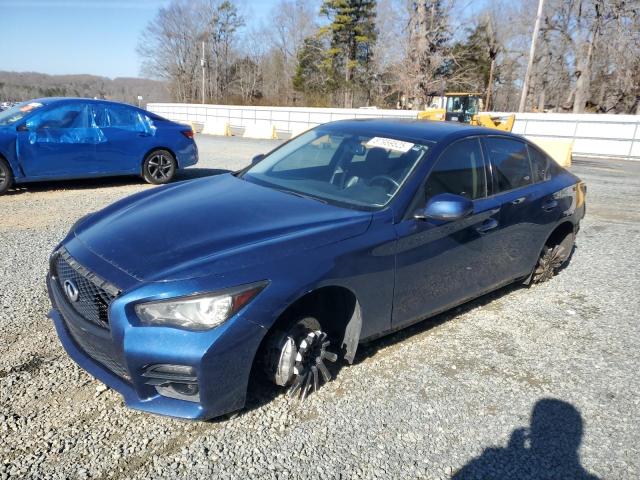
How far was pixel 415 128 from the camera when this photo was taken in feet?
12.0

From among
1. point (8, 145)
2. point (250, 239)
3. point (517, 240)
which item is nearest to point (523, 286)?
point (517, 240)

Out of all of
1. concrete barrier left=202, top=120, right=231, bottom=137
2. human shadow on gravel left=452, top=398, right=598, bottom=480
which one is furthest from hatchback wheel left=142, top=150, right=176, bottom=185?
concrete barrier left=202, top=120, right=231, bottom=137

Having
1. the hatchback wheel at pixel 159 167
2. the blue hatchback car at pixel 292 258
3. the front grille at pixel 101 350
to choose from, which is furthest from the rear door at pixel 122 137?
the front grille at pixel 101 350

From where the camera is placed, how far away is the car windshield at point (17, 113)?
7204 millimetres

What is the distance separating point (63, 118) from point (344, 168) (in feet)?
20.1

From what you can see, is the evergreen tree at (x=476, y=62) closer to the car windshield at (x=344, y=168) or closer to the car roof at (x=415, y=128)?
the car roof at (x=415, y=128)

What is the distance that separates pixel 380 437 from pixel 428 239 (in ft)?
4.13

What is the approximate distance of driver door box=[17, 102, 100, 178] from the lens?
7.25 meters

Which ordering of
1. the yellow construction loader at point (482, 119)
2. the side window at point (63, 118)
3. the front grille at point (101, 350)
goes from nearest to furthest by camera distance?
1. the front grille at point (101, 350)
2. the side window at point (63, 118)
3. the yellow construction loader at point (482, 119)

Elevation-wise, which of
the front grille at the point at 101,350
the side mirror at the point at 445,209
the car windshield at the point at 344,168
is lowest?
the front grille at the point at 101,350

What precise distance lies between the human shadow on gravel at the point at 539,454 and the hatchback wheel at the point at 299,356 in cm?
91

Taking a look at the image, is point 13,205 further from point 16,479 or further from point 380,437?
point 380,437

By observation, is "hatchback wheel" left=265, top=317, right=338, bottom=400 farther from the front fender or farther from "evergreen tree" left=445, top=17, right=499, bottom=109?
"evergreen tree" left=445, top=17, right=499, bottom=109

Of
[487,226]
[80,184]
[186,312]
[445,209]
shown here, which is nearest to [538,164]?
[487,226]
